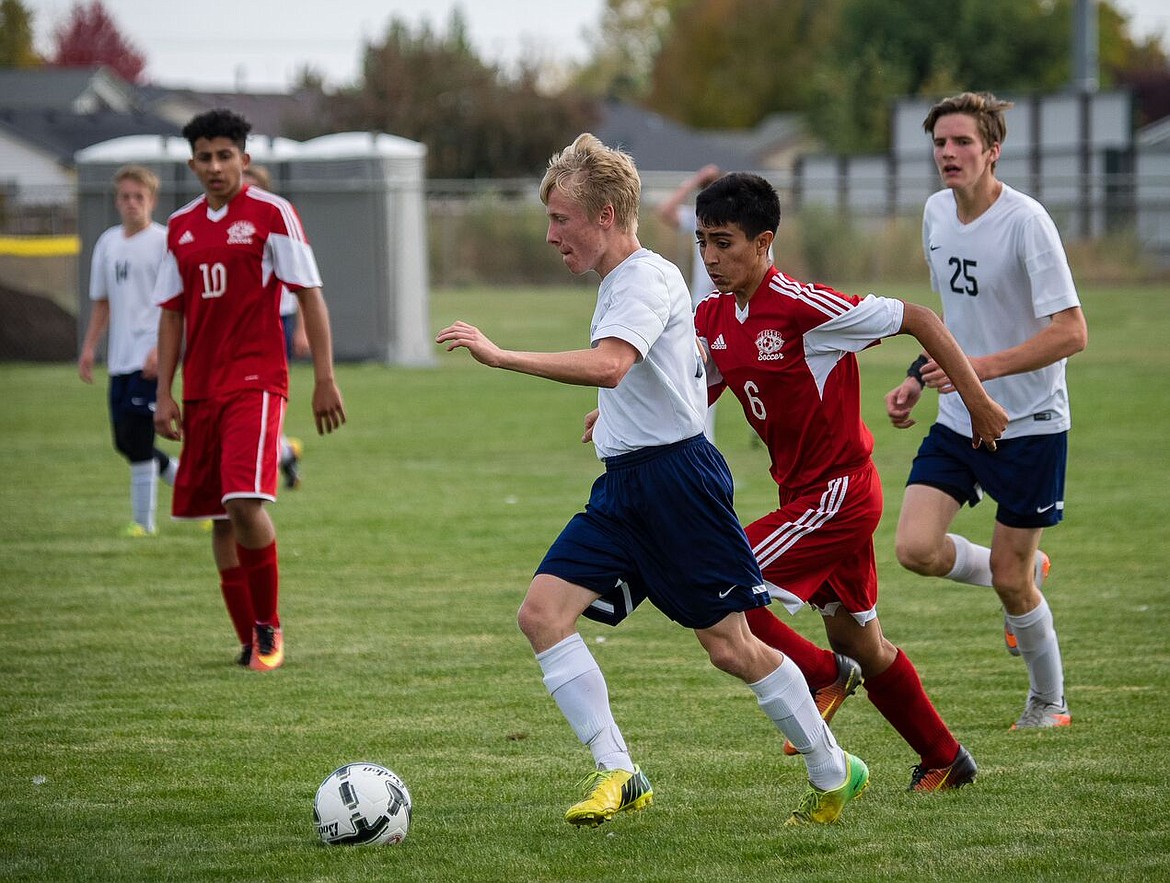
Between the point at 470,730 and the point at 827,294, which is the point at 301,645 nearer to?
the point at 470,730

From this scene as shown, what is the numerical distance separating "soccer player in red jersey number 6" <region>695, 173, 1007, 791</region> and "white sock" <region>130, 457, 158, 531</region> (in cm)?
613

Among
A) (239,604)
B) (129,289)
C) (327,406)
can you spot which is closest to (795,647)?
(327,406)

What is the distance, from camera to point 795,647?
489 centimetres

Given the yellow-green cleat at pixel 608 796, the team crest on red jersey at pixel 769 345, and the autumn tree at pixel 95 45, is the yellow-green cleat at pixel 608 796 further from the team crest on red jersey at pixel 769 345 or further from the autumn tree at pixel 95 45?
the autumn tree at pixel 95 45

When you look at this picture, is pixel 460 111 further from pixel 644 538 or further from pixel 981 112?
pixel 644 538

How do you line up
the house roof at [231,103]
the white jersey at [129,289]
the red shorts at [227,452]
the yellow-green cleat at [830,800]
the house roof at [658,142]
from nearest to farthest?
the yellow-green cleat at [830,800], the red shorts at [227,452], the white jersey at [129,289], the house roof at [658,142], the house roof at [231,103]

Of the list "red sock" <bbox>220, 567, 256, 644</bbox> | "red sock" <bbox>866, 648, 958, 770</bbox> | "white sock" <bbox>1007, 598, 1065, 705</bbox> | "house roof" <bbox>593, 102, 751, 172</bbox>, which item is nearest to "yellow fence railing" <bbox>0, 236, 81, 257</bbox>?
"red sock" <bbox>220, 567, 256, 644</bbox>

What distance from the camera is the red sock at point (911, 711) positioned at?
483 cm

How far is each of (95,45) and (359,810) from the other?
270 feet

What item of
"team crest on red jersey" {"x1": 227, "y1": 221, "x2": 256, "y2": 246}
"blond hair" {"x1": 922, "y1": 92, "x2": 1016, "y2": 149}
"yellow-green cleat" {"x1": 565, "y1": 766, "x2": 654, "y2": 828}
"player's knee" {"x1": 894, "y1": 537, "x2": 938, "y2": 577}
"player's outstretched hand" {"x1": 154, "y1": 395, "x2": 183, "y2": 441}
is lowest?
"yellow-green cleat" {"x1": 565, "y1": 766, "x2": 654, "y2": 828}

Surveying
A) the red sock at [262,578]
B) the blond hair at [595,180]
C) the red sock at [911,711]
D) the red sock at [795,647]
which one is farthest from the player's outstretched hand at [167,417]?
the red sock at [911,711]

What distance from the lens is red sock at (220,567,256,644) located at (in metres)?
6.91

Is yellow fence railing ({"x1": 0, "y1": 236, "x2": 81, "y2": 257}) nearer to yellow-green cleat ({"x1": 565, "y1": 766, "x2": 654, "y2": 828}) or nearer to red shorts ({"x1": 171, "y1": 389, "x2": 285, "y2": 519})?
red shorts ({"x1": 171, "y1": 389, "x2": 285, "y2": 519})

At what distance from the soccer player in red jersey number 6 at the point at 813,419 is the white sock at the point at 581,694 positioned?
62 centimetres
